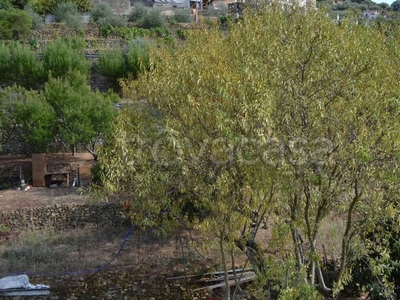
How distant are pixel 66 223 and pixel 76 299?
12.1 feet

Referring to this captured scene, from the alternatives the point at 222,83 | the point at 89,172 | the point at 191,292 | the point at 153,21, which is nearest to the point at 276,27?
the point at 222,83

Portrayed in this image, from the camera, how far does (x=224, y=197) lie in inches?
234

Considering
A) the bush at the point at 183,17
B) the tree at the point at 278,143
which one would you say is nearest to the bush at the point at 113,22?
the bush at the point at 183,17

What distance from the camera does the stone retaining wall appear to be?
13.3 metres

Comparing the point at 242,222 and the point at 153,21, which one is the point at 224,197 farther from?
the point at 153,21

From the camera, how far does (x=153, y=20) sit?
3422 cm

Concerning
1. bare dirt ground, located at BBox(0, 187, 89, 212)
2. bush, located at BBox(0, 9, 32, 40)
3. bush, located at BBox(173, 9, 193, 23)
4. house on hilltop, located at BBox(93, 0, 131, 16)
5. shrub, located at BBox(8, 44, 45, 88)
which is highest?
house on hilltop, located at BBox(93, 0, 131, 16)

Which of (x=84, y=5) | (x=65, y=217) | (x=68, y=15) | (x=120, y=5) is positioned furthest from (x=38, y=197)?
(x=120, y=5)

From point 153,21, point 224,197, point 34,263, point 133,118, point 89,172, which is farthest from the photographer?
point 153,21

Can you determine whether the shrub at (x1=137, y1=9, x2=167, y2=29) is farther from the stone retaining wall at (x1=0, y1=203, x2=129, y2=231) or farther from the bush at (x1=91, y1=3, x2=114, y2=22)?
the stone retaining wall at (x1=0, y1=203, x2=129, y2=231)

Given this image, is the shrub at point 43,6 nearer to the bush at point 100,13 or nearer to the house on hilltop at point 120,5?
the bush at point 100,13

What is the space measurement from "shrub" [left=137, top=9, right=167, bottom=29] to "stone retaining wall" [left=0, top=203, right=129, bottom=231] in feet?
77.1

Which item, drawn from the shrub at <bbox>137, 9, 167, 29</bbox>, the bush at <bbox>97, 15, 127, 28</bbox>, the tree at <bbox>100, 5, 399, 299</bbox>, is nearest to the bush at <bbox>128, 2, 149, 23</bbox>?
the shrub at <bbox>137, 9, 167, 29</bbox>

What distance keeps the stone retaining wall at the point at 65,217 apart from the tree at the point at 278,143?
21.9ft
